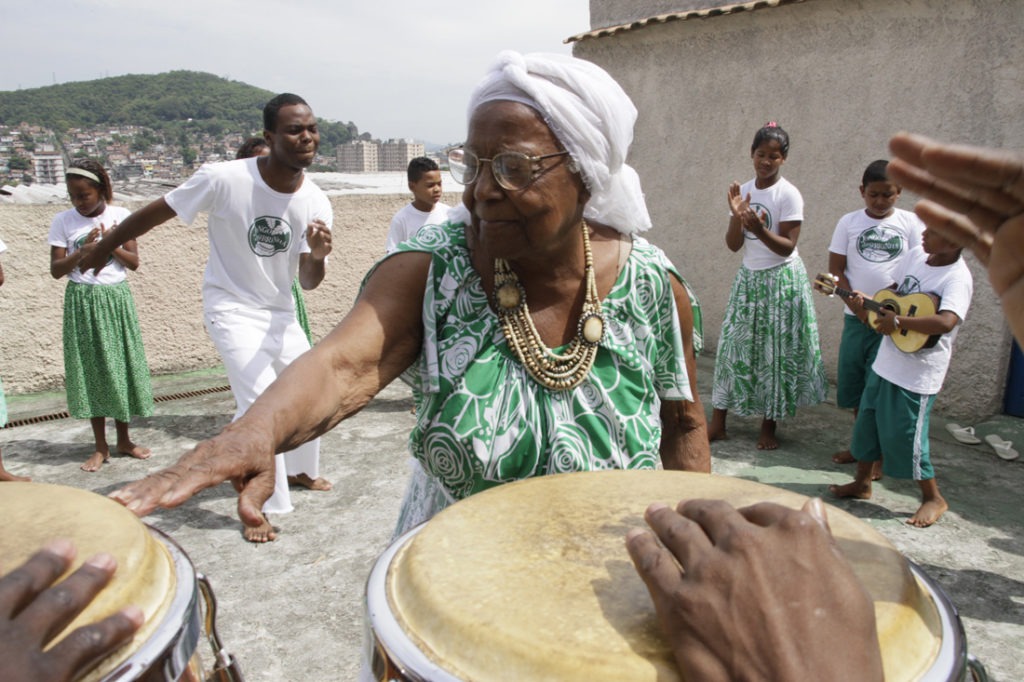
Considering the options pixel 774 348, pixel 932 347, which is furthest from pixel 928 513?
pixel 774 348

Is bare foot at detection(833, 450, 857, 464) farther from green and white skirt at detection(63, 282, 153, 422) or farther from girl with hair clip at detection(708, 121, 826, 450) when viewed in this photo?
→ green and white skirt at detection(63, 282, 153, 422)

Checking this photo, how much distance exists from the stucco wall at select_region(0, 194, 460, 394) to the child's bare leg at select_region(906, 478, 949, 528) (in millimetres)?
5203

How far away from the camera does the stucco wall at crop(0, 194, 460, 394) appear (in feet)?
20.1

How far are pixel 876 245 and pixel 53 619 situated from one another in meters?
5.13

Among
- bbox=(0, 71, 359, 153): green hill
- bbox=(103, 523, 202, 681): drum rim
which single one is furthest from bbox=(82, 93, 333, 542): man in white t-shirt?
bbox=(0, 71, 359, 153): green hill

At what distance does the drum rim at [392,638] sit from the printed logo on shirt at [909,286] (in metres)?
3.94

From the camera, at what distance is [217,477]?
120 centimetres

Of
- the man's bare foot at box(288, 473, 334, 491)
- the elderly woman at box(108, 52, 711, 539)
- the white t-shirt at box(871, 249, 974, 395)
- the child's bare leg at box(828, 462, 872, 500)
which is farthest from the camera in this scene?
the man's bare foot at box(288, 473, 334, 491)

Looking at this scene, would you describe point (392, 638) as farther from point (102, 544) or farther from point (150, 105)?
point (150, 105)

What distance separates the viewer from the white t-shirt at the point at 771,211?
545cm

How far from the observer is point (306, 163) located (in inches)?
175

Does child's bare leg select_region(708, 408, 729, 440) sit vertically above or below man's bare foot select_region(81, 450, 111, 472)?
above

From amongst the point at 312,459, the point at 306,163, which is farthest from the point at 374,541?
the point at 306,163

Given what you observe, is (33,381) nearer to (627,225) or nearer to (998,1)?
(627,225)
